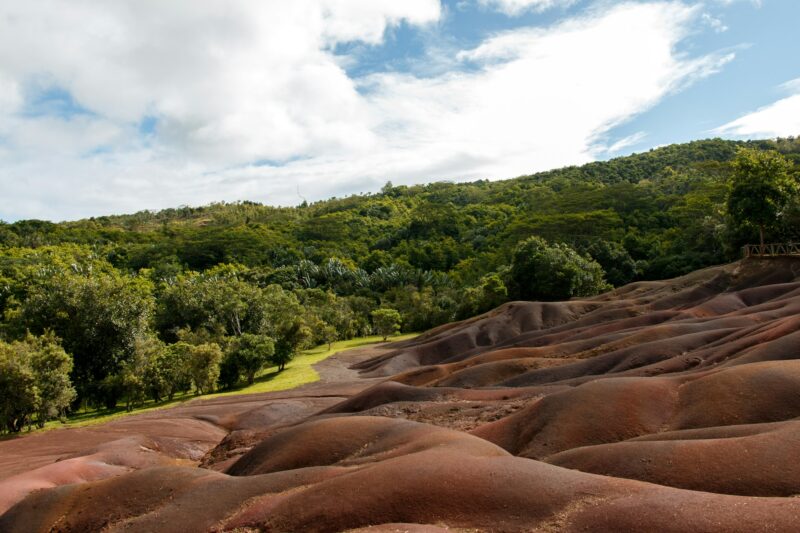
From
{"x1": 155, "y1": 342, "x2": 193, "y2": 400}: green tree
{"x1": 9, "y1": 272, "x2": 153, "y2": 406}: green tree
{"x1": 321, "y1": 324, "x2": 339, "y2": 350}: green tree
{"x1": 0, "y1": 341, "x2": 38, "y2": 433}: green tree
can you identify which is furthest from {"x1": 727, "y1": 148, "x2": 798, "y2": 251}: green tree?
{"x1": 0, "y1": 341, "x2": 38, "y2": 433}: green tree

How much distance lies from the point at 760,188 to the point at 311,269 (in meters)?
61.5

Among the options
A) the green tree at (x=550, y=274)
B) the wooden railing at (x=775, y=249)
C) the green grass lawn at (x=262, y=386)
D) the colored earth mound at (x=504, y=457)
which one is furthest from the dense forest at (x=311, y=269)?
the colored earth mound at (x=504, y=457)

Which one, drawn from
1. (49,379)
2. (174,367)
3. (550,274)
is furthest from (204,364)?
(550,274)

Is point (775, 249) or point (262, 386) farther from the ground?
point (775, 249)

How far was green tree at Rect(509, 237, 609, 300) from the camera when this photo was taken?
187 feet

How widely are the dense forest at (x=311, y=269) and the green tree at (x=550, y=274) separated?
0.56ft

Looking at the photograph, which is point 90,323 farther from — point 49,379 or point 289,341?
point 289,341

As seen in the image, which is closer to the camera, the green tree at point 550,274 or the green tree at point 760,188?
the green tree at point 760,188

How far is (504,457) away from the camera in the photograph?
10648 mm

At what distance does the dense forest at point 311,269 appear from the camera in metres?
41.2

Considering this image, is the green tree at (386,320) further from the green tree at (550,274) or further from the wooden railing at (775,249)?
the wooden railing at (775,249)

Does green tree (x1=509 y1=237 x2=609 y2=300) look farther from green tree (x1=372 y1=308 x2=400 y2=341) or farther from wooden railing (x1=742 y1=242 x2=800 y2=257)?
wooden railing (x1=742 y1=242 x2=800 y2=257)

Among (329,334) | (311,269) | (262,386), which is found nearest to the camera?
(262,386)

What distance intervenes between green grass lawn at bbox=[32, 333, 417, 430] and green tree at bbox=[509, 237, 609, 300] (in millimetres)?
20149
